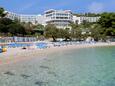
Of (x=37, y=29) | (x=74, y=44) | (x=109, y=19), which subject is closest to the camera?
(x=74, y=44)

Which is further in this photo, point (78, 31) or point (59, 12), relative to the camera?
point (59, 12)

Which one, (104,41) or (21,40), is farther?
(104,41)

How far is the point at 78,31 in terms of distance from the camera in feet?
295

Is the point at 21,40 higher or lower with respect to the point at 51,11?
lower

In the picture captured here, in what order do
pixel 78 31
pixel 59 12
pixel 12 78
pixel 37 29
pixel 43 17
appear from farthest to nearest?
pixel 43 17, pixel 59 12, pixel 37 29, pixel 78 31, pixel 12 78

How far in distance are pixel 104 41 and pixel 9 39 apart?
30.1 metres

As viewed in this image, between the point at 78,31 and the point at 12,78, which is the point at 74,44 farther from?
the point at 12,78

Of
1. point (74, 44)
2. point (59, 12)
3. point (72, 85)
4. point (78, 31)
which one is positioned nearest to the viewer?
point (72, 85)

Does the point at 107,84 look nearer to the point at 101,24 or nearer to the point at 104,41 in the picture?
the point at 104,41

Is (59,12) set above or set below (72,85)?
above

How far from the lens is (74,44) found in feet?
249

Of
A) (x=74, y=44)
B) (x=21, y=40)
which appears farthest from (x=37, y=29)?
(x=74, y=44)

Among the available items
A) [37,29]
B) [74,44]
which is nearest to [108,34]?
[74,44]

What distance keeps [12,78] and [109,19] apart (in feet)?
258
